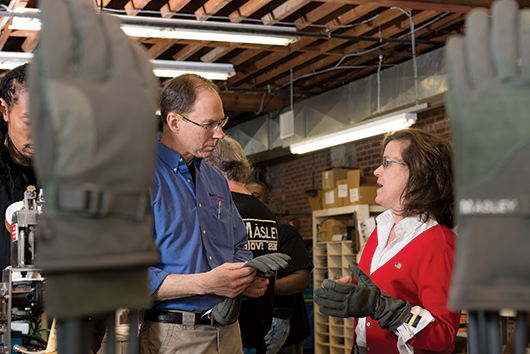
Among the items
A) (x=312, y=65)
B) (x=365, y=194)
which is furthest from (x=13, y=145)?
(x=312, y=65)

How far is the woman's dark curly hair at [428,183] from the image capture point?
203 centimetres

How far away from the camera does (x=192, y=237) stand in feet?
6.31

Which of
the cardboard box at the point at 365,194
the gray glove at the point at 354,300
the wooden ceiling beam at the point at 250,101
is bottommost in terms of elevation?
the gray glove at the point at 354,300

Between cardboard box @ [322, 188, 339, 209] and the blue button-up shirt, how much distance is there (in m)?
5.47

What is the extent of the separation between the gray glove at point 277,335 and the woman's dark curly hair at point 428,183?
6.15 ft

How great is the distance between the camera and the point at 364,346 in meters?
2.03

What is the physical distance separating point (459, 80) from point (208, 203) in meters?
1.41

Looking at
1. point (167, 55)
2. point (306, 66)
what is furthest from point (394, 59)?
point (167, 55)

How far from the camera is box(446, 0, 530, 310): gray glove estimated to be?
77 centimetres

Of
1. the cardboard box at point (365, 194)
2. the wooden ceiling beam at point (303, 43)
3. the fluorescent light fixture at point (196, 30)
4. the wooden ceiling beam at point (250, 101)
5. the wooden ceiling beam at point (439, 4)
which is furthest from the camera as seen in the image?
the wooden ceiling beam at point (250, 101)

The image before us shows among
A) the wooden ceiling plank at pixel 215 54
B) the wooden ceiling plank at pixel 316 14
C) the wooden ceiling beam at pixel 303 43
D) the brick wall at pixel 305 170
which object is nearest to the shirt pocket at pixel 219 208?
the wooden ceiling plank at pixel 316 14

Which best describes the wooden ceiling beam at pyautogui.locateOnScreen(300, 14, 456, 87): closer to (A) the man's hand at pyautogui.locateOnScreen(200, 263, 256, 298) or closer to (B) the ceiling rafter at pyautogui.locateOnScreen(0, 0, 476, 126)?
(B) the ceiling rafter at pyautogui.locateOnScreen(0, 0, 476, 126)

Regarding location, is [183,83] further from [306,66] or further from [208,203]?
[306,66]

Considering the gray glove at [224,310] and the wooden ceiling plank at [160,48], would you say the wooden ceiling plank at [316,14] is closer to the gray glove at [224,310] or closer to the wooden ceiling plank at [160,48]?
the wooden ceiling plank at [160,48]
